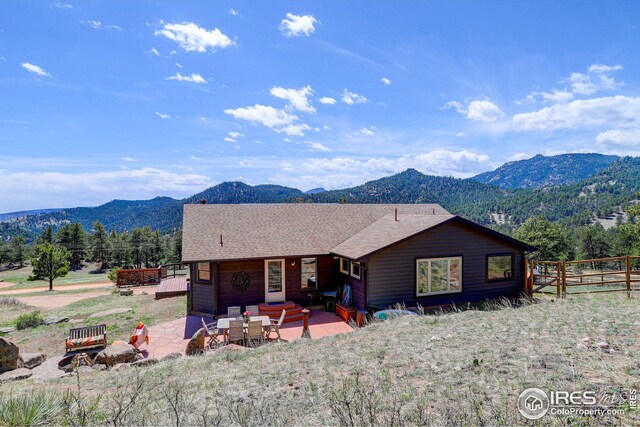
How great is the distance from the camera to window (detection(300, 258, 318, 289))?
13922 millimetres

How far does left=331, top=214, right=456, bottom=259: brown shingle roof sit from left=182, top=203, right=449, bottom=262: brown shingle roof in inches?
31.3

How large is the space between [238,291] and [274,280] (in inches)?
58.9

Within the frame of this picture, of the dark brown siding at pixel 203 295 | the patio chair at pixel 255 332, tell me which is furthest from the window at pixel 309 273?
the patio chair at pixel 255 332

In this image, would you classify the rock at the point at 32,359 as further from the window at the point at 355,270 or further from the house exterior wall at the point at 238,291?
the window at the point at 355,270

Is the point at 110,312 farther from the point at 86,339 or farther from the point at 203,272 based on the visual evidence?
the point at 86,339

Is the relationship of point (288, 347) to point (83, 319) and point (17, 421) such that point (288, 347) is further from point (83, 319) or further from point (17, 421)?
point (83, 319)

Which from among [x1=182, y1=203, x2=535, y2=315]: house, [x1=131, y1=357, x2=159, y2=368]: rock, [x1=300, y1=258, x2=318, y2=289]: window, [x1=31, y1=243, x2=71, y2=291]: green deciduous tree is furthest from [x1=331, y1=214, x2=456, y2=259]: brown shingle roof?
[x1=31, y1=243, x2=71, y2=291]: green deciduous tree

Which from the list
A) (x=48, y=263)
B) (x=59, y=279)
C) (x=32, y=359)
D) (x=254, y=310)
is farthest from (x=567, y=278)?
(x=59, y=279)

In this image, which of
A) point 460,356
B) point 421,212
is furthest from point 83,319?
point 421,212

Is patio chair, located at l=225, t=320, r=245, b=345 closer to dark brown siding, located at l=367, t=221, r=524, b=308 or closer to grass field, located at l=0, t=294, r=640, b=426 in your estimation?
→ grass field, located at l=0, t=294, r=640, b=426

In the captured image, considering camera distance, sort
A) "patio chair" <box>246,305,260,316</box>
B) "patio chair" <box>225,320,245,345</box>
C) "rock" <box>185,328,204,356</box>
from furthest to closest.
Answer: "patio chair" <box>246,305,260,316</box>, "patio chair" <box>225,320,245,345</box>, "rock" <box>185,328,204,356</box>

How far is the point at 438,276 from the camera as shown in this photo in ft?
42.8

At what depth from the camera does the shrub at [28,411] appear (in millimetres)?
3586

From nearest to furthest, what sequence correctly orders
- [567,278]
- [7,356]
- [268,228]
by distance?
[7,356], [268,228], [567,278]
